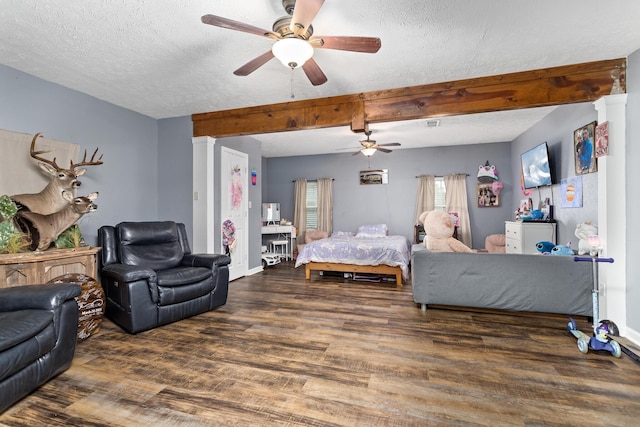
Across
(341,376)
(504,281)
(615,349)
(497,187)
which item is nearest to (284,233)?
(497,187)

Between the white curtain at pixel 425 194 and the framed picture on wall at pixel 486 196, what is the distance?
894 millimetres

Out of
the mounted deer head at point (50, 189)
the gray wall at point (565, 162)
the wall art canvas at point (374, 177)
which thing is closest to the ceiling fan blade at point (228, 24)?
the mounted deer head at point (50, 189)

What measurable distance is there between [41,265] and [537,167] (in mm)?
6084

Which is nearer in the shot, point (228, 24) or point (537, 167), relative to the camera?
point (228, 24)

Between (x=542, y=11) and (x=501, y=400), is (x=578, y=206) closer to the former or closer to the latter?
(x=542, y=11)

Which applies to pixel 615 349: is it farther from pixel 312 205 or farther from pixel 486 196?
pixel 312 205

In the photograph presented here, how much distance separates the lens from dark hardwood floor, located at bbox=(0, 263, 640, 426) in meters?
1.61

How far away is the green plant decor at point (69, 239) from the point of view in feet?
9.57

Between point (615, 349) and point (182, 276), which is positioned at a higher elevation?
point (182, 276)

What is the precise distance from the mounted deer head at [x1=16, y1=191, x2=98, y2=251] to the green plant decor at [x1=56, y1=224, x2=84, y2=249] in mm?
69

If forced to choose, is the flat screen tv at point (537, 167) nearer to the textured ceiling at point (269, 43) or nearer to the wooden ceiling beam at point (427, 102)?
the wooden ceiling beam at point (427, 102)

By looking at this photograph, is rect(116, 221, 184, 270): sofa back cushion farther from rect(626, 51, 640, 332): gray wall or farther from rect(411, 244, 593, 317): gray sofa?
rect(626, 51, 640, 332): gray wall

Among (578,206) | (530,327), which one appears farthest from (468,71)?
(530,327)

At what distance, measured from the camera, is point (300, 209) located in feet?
24.1
